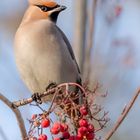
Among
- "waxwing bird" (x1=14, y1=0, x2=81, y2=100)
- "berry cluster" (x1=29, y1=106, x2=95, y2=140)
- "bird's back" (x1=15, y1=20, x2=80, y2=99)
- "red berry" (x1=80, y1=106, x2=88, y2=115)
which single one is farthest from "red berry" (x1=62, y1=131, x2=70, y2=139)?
"bird's back" (x1=15, y1=20, x2=80, y2=99)

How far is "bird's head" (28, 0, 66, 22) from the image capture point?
3.76 metres

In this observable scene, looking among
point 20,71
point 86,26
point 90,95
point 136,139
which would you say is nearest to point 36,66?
point 20,71

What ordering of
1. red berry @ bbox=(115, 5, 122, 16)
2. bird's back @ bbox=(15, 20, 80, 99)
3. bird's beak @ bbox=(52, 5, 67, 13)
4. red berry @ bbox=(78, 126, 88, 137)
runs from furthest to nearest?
bird's beak @ bbox=(52, 5, 67, 13), bird's back @ bbox=(15, 20, 80, 99), red berry @ bbox=(115, 5, 122, 16), red berry @ bbox=(78, 126, 88, 137)

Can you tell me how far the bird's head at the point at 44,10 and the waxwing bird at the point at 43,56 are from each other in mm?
82

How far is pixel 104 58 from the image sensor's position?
3.79 m

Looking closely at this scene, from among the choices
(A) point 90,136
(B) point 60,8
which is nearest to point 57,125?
(A) point 90,136

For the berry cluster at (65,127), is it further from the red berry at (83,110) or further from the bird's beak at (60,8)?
the bird's beak at (60,8)

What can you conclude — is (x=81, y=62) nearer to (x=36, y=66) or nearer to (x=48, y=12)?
(x=36, y=66)

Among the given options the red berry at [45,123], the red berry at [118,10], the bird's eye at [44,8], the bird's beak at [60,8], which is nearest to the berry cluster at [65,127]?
the red berry at [45,123]

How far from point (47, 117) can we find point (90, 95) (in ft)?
0.69

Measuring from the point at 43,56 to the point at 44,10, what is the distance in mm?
501

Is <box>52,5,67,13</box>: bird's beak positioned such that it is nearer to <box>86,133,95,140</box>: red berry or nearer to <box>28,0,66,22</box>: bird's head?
<box>28,0,66,22</box>: bird's head

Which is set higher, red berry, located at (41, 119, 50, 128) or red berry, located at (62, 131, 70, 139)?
red berry, located at (41, 119, 50, 128)

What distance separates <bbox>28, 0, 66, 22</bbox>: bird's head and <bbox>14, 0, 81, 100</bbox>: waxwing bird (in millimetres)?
82
